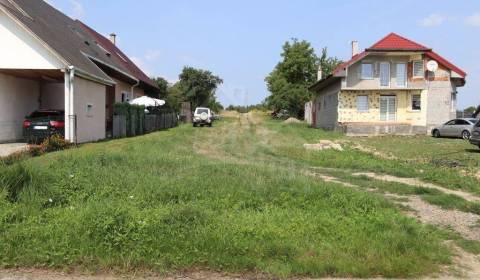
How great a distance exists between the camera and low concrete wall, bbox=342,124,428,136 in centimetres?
3797

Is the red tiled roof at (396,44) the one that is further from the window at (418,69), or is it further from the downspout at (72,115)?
the downspout at (72,115)

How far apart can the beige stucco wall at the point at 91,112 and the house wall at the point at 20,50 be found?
1.64m

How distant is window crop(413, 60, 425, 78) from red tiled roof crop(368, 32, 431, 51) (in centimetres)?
140

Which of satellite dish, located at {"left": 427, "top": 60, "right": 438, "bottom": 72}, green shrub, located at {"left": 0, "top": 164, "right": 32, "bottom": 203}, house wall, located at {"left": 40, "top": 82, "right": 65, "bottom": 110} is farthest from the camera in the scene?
satellite dish, located at {"left": 427, "top": 60, "right": 438, "bottom": 72}

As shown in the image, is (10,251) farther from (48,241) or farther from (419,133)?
(419,133)

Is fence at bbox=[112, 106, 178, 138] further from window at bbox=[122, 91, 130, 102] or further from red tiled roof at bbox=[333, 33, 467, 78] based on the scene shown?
red tiled roof at bbox=[333, 33, 467, 78]

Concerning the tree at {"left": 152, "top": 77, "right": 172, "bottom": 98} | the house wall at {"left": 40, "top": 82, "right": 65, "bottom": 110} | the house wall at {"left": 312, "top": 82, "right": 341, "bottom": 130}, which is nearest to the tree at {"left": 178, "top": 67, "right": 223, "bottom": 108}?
the tree at {"left": 152, "top": 77, "right": 172, "bottom": 98}

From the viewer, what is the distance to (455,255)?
6371mm

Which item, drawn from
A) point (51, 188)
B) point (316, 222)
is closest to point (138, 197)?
point (51, 188)

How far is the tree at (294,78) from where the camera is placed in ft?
233

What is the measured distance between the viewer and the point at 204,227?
21.9 feet

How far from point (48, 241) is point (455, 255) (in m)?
5.07

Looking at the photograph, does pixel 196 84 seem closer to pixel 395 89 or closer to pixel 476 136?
pixel 395 89

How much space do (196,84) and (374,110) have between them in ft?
139
